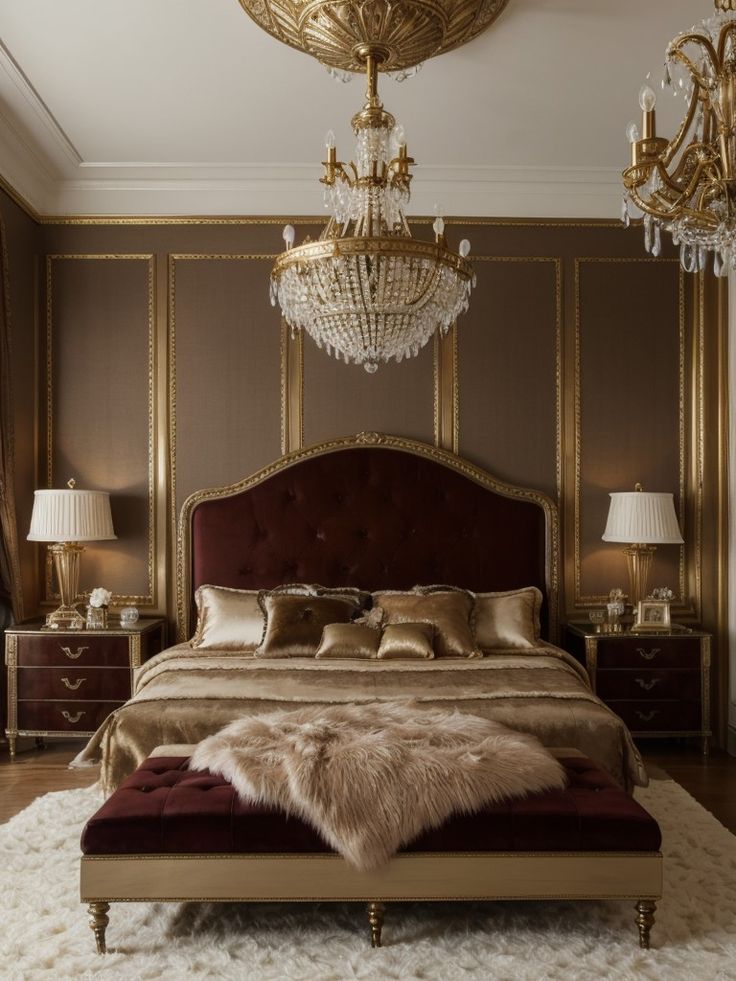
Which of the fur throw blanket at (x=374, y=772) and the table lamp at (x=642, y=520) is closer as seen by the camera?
the fur throw blanket at (x=374, y=772)

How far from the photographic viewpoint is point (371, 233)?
2.86 metres

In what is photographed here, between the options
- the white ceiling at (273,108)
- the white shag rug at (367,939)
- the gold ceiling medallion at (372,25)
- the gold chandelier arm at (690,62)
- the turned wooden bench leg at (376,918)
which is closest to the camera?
the gold chandelier arm at (690,62)

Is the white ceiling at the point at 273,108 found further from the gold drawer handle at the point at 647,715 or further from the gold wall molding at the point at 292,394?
the gold drawer handle at the point at 647,715

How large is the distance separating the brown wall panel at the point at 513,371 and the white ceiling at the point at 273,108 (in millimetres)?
412

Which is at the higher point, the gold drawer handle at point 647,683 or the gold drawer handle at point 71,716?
the gold drawer handle at point 647,683

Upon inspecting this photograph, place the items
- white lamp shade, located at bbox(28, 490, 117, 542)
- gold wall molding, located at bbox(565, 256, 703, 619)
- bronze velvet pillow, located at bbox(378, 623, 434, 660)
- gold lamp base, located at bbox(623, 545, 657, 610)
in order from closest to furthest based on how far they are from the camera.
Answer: bronze velvet pillow, located at bbox(378, 623, 434, 660), white lamp shade, located at bbox(28, 490, 117, 542), gold lamp base, located at bbox(623, 545, 657, 610), gold wall molding, located at bbox(565, 256, 703, 619)

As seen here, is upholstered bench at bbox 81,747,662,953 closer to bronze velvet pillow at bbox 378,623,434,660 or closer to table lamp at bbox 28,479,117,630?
bronze velvet pillow at bbox 378,623,434,660

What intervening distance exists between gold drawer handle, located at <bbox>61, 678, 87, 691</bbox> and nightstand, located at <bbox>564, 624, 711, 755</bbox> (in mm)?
2574

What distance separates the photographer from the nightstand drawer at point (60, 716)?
4336mm

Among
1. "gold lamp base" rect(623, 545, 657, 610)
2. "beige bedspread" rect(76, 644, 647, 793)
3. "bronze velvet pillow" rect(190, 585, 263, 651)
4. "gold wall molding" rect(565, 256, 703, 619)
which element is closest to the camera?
"beige bedspread" rect(76, 644, 647, 793)

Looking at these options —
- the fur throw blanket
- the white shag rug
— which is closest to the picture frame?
the white shag rug

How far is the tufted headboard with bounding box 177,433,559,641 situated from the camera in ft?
15.5

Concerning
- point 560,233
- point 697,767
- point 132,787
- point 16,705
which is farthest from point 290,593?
point 560,233

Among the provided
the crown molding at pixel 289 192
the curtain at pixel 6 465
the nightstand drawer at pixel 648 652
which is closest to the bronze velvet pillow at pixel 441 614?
the nightstand drawer at pixel 648 652
